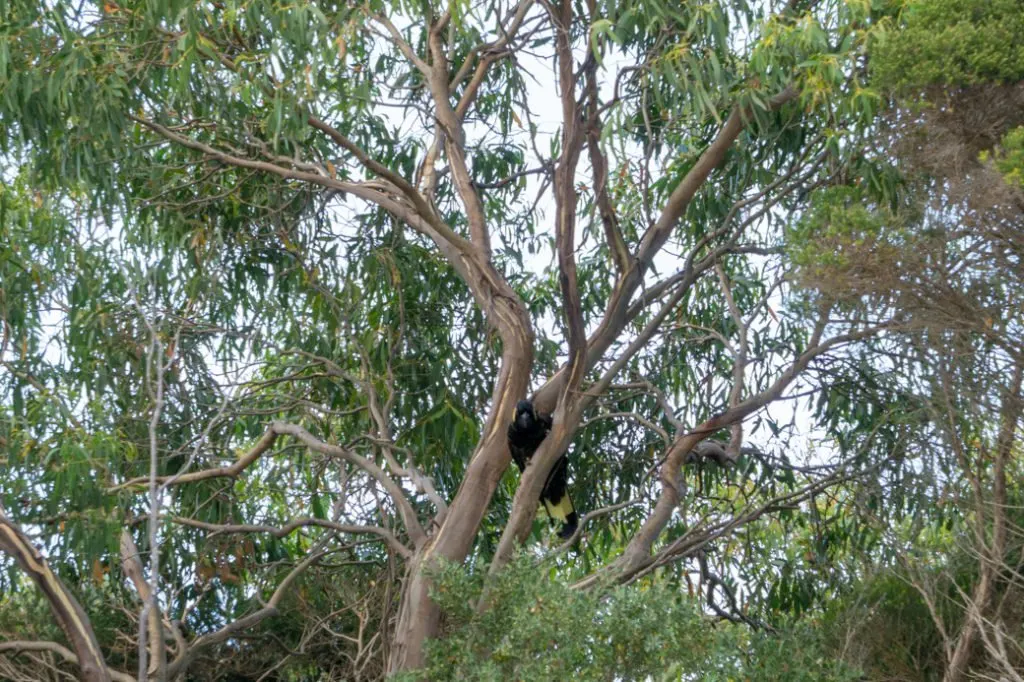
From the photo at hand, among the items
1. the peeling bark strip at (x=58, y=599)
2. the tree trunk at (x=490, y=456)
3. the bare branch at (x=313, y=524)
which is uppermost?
the tree trunk at (x=490, y=456)

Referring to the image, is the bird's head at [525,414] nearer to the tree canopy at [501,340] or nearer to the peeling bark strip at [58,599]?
the tree canopy at [501,340]

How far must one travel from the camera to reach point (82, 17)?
550 cm

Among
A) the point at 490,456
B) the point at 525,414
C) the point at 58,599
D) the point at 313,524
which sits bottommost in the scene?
the point at 58,599

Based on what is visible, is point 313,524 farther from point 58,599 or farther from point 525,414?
point 58,599

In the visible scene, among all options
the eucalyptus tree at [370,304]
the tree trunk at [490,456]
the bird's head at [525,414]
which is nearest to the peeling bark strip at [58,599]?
the eucalyptus tree at [370,304]

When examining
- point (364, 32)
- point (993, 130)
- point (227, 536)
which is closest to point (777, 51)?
point (993, 130)

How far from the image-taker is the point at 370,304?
673 centimetres

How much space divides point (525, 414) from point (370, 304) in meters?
1.62

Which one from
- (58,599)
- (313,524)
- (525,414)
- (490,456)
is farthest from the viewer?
(313,524)

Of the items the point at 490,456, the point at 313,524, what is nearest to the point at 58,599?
the point at 313,524

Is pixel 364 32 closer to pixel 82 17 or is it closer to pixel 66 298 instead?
pixel 82 17

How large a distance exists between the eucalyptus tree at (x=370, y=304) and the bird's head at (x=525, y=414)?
139mm

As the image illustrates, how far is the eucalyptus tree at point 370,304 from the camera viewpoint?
5133mm

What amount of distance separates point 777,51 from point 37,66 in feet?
9.27
